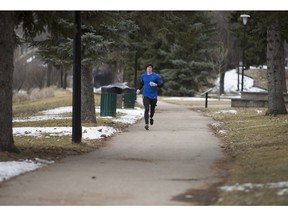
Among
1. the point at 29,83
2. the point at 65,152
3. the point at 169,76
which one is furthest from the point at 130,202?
the point at 29,83

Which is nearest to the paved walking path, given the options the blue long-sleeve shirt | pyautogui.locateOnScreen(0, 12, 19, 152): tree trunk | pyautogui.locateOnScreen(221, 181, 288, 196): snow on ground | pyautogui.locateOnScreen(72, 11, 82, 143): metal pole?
pyautogui.locateOnScreen(221, 181, 288, 196): snow on ground

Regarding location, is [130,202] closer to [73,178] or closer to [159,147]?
[73,178]

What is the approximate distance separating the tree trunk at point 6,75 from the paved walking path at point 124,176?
1.24 m

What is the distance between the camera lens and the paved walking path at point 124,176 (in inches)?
285

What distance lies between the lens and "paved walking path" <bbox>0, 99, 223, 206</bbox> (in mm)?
7242

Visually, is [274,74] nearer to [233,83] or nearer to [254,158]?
[254,158]

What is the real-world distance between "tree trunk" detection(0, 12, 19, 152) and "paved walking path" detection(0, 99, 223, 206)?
1.24 meters

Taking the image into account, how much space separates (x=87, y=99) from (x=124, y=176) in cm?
953

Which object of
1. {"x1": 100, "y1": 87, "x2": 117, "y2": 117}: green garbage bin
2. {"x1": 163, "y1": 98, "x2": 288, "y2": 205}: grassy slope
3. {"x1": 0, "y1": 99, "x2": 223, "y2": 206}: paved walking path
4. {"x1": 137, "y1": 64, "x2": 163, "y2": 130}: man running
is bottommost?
{"x1": 0, "y1": 99, "x2": 223, "y2": 206}: paved walking path

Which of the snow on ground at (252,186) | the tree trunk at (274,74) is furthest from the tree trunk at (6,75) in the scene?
the tree trunk at (274,74)

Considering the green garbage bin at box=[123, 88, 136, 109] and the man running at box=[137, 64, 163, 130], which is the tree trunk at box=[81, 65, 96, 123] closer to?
the man running at box=[137, 64, 163, 130]

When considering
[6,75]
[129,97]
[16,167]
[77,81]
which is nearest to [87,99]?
[77,81]
